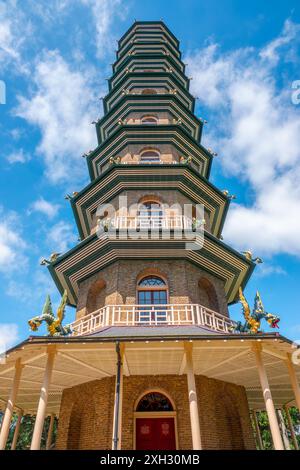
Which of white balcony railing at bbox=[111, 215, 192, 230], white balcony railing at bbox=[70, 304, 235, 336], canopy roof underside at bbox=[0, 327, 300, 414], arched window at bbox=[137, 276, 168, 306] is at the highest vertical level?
white balcony railing at bbox=[111, 215, 192, 230]

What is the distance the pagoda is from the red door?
3cm

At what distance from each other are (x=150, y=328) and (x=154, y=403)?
3031 millimetres

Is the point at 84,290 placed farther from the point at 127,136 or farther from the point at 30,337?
the point at 127,136

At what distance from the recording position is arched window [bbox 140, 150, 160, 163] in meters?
20.0

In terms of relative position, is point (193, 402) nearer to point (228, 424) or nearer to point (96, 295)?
point (228, 424)

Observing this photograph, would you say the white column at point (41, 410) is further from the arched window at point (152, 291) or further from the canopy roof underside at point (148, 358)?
the arched window at point (152, 291)

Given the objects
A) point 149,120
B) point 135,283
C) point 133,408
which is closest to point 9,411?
point 133,408

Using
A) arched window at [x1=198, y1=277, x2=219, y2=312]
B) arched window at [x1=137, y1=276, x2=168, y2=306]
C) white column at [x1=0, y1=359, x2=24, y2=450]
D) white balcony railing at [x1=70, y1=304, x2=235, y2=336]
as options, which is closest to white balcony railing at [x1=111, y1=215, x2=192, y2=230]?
arched window at [x1=137, y1=276, x2=168, y2=306]

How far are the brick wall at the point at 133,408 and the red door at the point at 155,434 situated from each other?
47 cm

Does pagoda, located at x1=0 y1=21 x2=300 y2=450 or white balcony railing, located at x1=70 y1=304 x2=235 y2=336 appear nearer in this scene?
pagoda, located at x1=0 y1=21 x2=300 y2=450

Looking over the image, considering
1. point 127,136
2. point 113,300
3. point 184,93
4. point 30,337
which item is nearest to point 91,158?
point 127,136

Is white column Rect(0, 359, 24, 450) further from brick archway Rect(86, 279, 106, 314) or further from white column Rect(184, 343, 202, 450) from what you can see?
white column Rect(184, 343, 202, 450)

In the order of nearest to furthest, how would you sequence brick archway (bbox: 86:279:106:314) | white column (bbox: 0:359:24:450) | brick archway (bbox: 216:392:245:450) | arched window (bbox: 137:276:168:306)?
white column (bbox: 0:359:24:450), brick archway (bbox: 216:392:245:450), arched window (bbox: 137:276:168:306), brick archway (bbox: 86:279:106:314)

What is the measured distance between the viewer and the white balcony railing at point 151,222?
15852 millimetres
